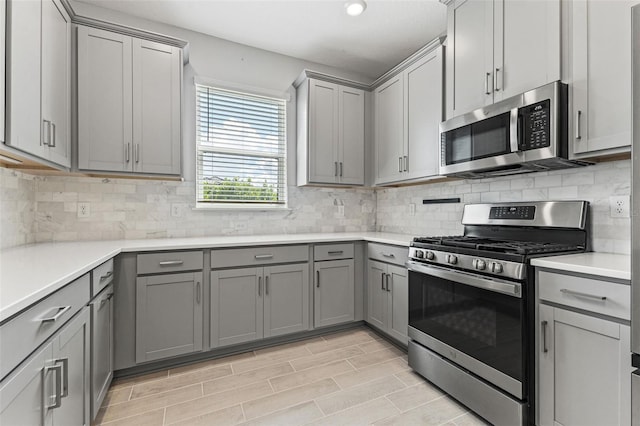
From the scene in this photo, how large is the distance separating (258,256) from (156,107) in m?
1.47

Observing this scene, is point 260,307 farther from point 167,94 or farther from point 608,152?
point 608,152

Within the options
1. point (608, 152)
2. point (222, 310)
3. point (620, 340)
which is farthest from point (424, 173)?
point (222, 310)

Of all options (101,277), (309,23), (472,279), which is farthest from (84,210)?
(472,279)

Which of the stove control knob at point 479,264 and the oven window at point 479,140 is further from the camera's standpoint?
the oven window at point 479,140

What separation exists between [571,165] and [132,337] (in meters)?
3.15

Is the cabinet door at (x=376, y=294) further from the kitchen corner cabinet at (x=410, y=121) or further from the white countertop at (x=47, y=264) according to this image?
the kitchen corner cabinet at (x=410, y=121)

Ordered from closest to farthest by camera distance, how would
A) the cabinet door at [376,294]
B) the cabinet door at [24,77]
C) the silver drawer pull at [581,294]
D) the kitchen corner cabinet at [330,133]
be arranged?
1. the silver drawer pull at [581,294]
2. the cabinet door at [24,77]
3. the cabinet door at [376,294]
4. the kitchen corner cabinet at [330,133]

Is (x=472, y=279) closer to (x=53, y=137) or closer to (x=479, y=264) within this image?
(x=479, y=264)

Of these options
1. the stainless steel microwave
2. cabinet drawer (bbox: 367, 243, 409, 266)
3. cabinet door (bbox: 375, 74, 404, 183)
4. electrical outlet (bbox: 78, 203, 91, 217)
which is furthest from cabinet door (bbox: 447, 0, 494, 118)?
electrical outlet (bbox: 78, 203, 91, 217)

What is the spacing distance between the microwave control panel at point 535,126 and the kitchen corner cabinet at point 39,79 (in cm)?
278

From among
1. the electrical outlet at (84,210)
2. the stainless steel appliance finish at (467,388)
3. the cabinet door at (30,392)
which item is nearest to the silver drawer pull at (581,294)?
the stainless steel appliance finish at (467,388)

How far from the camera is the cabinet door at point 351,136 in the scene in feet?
11.1

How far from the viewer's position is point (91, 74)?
2.33m

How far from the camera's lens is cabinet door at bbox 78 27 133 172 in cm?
231
